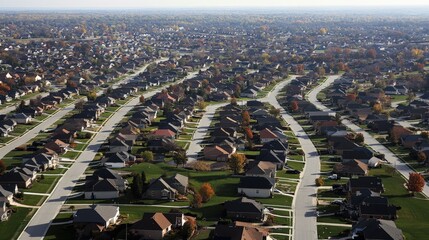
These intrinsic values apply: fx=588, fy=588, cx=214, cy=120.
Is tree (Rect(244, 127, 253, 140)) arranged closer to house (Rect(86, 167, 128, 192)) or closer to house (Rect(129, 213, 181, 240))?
house (Rect(86, 167, 128, 192))

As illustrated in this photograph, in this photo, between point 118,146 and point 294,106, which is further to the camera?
point 294,106

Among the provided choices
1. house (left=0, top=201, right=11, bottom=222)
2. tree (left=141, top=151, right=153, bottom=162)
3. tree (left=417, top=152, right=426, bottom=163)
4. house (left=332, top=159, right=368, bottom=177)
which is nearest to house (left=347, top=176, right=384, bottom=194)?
house (left=332, top=159, right=368, bottom=177)

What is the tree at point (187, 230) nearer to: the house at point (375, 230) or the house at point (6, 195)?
the house at point (375, 230)

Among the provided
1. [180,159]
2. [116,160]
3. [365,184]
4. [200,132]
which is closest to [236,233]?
[365,184]

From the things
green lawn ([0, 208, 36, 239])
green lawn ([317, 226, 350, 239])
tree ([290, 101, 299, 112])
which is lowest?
tree ([290, 101, 299, 112])

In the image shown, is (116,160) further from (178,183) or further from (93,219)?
(93,219)

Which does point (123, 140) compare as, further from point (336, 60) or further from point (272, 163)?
point (336, 60)
